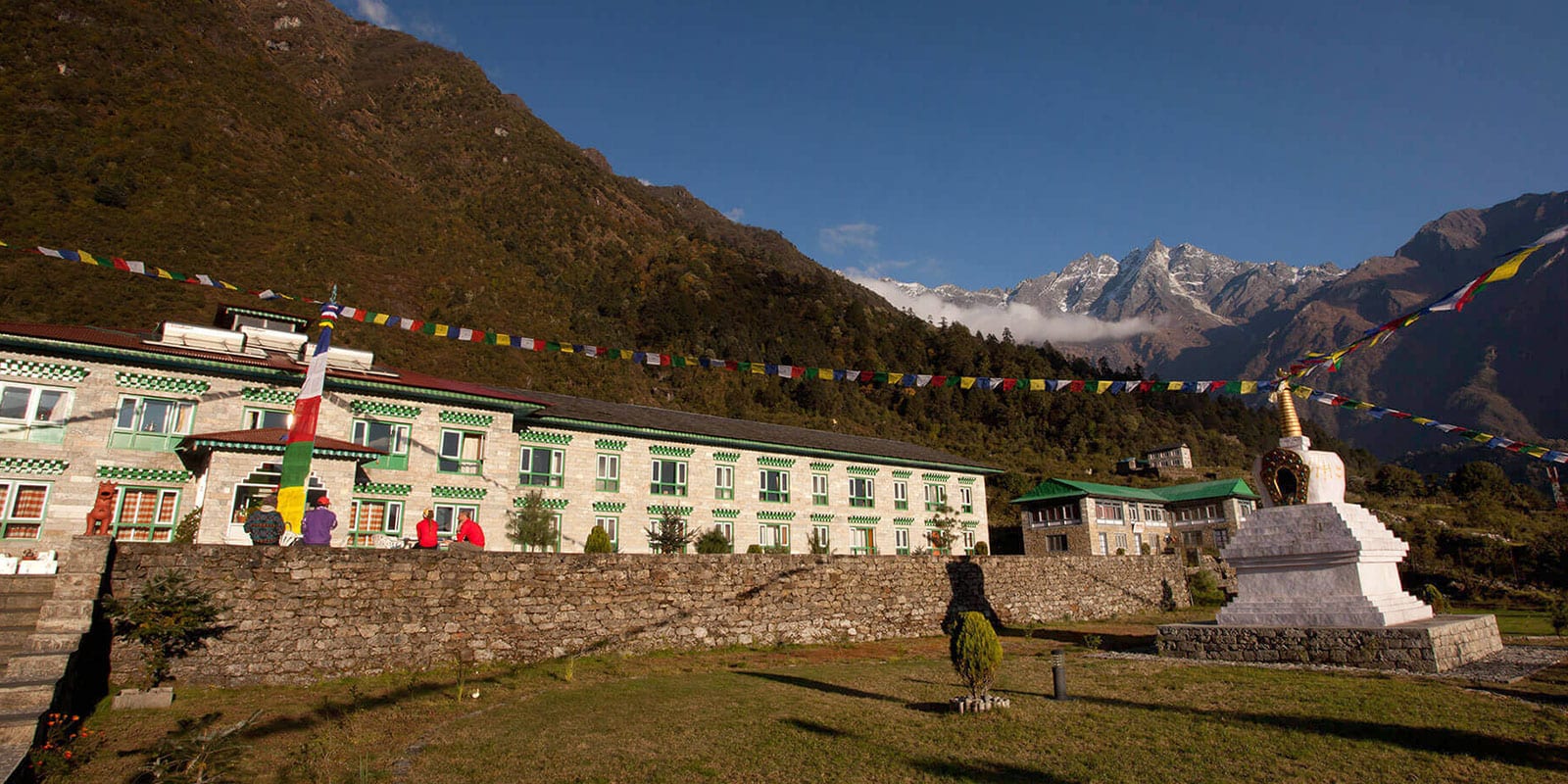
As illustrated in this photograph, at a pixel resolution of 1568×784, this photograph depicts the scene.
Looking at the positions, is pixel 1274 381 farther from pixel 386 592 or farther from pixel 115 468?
pixel 115 468

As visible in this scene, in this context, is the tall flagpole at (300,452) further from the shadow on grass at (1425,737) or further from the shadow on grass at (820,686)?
the shadow on grass at (1425,737)

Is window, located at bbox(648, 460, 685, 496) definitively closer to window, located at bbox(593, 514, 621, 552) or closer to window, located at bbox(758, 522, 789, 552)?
window, located at bbox(593, 514, 621, 552)

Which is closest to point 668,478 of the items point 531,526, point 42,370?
point 531,526

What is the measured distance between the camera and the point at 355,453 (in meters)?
22.1

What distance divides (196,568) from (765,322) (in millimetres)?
81217

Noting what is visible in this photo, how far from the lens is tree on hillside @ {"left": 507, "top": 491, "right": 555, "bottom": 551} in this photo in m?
24.4

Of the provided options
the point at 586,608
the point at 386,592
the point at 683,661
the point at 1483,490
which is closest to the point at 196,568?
the point at 386,592

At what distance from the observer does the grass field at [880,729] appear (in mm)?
7941

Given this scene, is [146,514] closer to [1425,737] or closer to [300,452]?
[300,452]

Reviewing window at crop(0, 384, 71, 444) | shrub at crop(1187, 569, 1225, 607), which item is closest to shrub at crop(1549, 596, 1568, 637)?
shrub at crop(1187, 569, 1225, 607)

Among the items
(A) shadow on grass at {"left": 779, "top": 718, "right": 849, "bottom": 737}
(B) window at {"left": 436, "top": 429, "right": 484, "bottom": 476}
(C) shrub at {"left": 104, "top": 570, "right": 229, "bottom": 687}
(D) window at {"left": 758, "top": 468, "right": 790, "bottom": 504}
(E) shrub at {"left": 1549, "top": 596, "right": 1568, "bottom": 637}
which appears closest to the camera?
(A) shadow on grass at {"left": 779, "top": 718, "right": 849, "bottom": 737}

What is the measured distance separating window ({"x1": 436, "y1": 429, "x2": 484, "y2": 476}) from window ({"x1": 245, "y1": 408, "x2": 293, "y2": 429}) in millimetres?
4571

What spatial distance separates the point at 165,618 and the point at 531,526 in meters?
12.7

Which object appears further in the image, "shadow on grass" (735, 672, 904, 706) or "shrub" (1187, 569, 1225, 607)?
"shrub" (1187, 569, 1225, 607)
